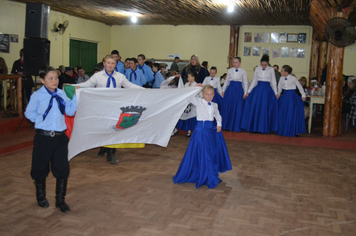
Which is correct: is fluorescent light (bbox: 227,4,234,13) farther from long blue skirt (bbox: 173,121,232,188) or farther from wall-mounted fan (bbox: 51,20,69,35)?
long blue skirt (bbox: 173,121,232,188)

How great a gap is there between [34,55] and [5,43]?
3023mm

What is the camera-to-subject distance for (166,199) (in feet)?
12.6

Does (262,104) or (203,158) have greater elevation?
(262,104)

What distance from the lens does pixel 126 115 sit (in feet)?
15.7

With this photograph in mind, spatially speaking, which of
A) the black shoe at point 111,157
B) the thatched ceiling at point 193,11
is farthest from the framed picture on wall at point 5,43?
the black shoe at point 111,157

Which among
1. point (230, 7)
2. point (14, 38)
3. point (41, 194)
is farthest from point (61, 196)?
point (14, 38)

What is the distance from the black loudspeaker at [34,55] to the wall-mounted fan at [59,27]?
4.20m

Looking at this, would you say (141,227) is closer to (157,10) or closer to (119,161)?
(119,161)

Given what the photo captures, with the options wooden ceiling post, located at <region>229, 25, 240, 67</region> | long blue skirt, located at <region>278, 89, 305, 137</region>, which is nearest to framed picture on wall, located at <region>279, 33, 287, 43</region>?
wooden ceiling post, located at <region>229, 25, 240, 67</region>

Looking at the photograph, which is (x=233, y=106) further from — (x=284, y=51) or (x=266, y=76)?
(x=284, y=51)

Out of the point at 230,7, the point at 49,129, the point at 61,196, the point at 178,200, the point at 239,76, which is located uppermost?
the point at 230,7

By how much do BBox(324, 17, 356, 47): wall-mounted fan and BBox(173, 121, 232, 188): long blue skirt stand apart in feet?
13.7

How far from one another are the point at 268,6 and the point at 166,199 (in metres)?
7.35

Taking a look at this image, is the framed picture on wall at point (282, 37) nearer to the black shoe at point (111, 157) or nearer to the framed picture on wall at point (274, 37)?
the framed picture on wall at point (274, 37)
